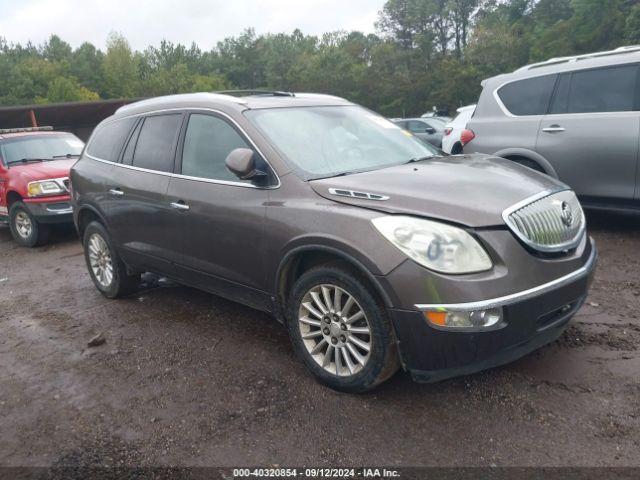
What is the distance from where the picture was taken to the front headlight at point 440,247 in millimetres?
2822

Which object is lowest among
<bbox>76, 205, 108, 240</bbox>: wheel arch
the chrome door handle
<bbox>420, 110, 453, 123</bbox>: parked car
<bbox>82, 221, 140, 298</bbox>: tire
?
<bbox>420, 110, 453, 123</bbox>: parked car

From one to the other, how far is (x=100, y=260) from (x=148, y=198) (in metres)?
1.38

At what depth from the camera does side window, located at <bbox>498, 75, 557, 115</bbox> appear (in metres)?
6.41

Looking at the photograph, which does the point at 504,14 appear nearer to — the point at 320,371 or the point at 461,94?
the point at 461,94

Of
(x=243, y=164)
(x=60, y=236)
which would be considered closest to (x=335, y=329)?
(x=243, y=164)

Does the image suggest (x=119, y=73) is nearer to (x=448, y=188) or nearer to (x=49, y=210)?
(x=49, y=210)

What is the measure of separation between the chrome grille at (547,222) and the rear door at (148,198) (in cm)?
243

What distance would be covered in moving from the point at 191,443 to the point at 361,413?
3.03 ft

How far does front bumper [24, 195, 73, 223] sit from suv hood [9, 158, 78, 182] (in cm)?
35

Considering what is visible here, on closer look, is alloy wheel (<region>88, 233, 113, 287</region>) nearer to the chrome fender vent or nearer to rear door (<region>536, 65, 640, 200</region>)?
the chrome fender vent

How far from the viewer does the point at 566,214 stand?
10.8ft

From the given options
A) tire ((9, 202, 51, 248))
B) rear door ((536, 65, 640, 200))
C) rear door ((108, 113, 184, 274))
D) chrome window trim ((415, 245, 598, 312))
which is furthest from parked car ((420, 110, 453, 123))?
chrome window trim ((415, 245, 598, 312))

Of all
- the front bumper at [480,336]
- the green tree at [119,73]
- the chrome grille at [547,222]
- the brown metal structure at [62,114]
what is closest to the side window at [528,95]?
the chrome grille at [547,222]

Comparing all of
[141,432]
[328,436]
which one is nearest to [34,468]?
[141,432]
